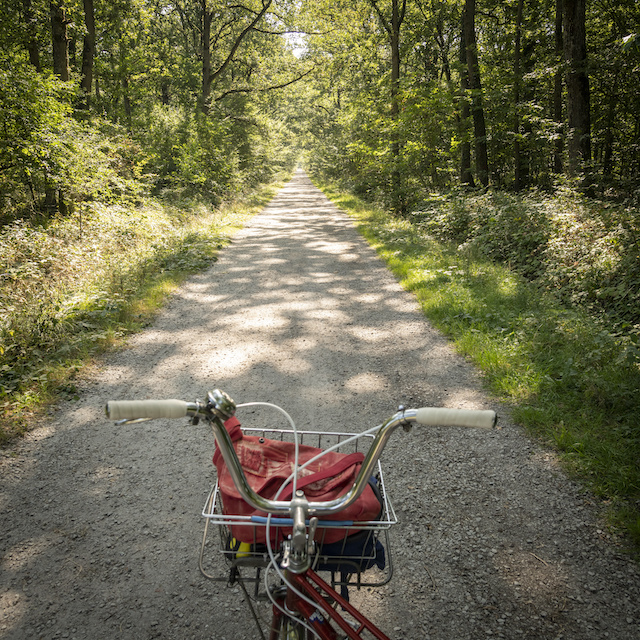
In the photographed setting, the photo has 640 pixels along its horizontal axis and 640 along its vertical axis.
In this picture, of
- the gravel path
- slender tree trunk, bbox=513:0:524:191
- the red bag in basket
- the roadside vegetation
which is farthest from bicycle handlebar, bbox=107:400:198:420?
slender tree trunk, bbox=513:0:524:191

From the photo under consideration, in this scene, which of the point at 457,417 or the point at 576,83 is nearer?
the point at 457,417

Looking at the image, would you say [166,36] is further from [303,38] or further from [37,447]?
[37,447]

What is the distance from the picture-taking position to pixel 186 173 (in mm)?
17875

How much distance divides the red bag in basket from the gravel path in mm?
990

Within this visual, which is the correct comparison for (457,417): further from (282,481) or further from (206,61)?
(206,61)

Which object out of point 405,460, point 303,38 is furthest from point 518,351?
point 303,38

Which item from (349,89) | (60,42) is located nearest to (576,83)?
(60,42)

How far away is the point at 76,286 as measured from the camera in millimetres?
7078

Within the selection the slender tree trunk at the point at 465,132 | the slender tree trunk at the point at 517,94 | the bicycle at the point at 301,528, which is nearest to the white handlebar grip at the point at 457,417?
the bicycle at the point at 301,528

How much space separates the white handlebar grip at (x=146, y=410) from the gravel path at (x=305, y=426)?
5.12 ft

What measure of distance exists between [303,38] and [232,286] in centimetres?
1885

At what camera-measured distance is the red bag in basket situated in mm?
1637

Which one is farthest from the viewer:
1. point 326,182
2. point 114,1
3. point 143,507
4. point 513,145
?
point 326,182

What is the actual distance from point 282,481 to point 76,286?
21.7 feet
